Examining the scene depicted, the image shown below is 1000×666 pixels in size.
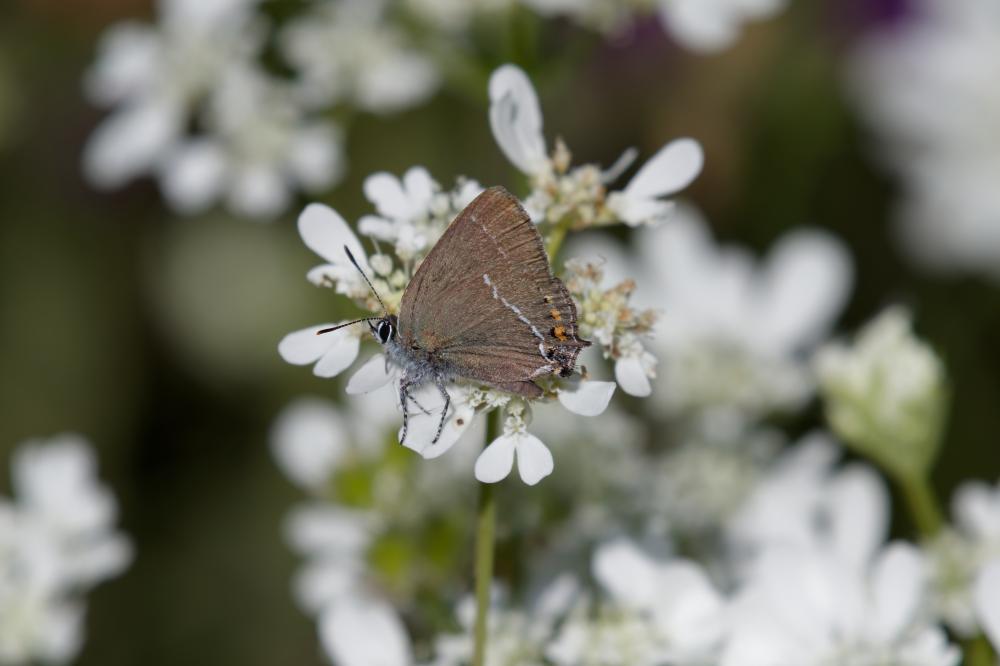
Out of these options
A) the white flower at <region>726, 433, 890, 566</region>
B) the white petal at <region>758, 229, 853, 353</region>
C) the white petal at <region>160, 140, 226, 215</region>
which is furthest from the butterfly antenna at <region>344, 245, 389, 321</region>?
the white petal at <region>758, 229, 853, 353</region>

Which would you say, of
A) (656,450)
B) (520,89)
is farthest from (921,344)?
(656,450)

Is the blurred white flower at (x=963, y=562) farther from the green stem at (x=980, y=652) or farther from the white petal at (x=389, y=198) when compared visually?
the white petal at (x=389, y=198)

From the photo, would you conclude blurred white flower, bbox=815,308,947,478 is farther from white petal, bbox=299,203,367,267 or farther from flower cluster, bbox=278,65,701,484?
white petal, bbox=299,203,367,267

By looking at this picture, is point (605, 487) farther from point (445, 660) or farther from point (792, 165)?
point (792, 165)

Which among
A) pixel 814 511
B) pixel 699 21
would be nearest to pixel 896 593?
pixel 814 511

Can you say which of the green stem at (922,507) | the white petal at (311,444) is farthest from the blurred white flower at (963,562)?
the white petal at (311,444)
